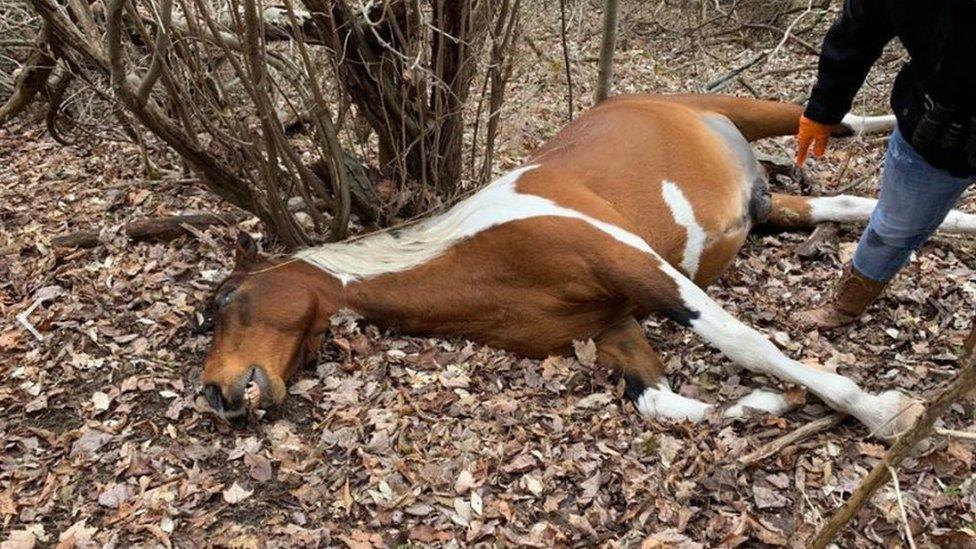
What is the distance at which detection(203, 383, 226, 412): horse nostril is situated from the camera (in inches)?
133

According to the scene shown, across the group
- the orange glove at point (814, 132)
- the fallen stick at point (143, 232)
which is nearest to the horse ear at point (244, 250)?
the fallen stick at point (143, 232)

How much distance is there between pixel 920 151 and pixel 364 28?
9.04ft

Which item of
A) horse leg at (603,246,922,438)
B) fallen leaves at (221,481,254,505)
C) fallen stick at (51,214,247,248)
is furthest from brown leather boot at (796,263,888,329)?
fallen stick at (51,214,247,248)

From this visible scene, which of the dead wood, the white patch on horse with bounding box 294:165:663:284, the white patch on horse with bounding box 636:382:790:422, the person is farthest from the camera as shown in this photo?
the dead wood

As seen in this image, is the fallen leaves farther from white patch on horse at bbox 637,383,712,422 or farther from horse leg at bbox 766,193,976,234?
horse leg at bbox 766,193,976,234

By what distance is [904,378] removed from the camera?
349 centimetres

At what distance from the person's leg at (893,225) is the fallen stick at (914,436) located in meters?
1.34

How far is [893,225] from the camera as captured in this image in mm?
3373

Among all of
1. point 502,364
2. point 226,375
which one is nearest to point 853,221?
point 502,364

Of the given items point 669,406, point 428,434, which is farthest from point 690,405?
point 428,434

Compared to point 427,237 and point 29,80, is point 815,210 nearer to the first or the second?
point 427,237

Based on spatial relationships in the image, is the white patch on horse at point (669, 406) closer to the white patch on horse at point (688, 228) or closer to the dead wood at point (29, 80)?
the white patch on horse at point (688, 228)

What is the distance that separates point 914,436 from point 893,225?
1.75 m

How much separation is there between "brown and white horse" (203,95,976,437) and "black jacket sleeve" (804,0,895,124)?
3.26 feet
